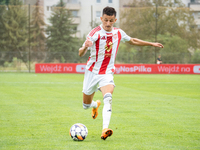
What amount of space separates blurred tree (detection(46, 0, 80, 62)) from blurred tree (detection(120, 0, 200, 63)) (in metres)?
7.21

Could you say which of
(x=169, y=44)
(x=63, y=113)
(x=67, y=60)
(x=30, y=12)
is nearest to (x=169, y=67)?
(x=169, y=44)

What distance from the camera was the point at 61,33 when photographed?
142 ft

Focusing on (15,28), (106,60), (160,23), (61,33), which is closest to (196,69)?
(160,23)

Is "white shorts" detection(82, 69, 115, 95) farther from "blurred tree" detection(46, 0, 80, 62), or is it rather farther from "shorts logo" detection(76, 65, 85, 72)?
"blurred tree" detection(46, 0, 80, 62)

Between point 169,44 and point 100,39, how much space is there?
37224 mm

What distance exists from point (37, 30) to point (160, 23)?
53.7 ft

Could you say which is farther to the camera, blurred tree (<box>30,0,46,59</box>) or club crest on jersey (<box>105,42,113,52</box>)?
blurred tree (<box>30,0,46,59</box>)

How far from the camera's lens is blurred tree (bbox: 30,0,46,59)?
4003 centimetres

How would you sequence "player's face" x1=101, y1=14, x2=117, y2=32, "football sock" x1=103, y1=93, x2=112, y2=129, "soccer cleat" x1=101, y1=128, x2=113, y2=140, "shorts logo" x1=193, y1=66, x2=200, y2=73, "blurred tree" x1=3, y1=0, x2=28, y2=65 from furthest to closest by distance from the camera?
"blurred tree" x1=3, y1=0, x2=28, y2=65, "shorts logo" x1=193, y1=66, x2=200, y2=73, "player's face" x1=101, y1=14, x2=117, y2=32, "football sock" x1=103, y1=93, x2=112, y2=129, "soccer cleat" x1=101, y1=128, x2=113, y2=140

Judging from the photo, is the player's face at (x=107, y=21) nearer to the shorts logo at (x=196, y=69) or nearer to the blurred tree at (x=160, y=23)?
Result: the shorts logo at (x=196, y=69)

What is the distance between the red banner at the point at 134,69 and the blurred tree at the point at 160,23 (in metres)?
6.70

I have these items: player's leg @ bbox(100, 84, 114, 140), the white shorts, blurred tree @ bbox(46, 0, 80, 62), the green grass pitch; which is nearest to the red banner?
blurred tree @ bbox(46, 0, 80, 62)

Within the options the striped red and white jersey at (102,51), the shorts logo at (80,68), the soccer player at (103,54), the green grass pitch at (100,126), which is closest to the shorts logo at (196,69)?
the shorts logo at (80,68)

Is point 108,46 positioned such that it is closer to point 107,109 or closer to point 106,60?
point 106,60
